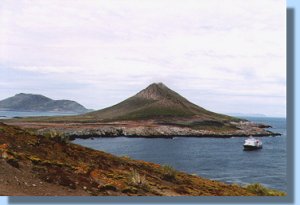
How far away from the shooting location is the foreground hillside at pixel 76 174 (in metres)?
8.95

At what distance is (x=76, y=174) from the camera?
9664mm

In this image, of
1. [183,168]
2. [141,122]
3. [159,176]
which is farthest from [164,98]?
[159,176]

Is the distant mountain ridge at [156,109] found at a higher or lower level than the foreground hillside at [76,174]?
higher

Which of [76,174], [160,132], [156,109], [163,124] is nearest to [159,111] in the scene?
[156,109]

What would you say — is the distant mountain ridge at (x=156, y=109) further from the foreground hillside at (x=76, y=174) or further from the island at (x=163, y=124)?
the foreground hillside at (x=76, y=174)

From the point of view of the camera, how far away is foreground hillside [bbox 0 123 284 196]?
895cm

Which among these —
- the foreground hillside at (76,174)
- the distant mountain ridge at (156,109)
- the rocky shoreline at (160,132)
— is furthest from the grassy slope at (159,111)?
the foreground hillside at (76,174)

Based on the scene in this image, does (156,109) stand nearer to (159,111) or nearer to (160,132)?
(159,111)

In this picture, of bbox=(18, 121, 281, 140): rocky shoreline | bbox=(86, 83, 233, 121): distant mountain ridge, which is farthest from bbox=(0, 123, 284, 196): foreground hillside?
bbox=(18, 121, 281, 140): rocky shoreline

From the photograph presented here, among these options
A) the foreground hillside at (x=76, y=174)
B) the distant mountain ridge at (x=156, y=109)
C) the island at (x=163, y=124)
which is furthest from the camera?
the island at (x=163, y=124)

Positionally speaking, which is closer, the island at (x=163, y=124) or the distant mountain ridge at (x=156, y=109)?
the distant mountain ridge at (x=156, y=109)

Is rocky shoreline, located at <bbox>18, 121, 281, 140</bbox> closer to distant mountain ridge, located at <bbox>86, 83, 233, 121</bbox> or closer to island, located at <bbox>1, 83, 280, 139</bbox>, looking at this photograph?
island, located at <bbox>1, 83, 280, 139</bbox>

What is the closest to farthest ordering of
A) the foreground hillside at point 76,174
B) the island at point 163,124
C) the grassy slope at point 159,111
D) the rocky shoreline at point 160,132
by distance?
the foreground hillside at point 76,174 → the grassy slope at point 159,111 → the island at point 163,124 → the rocky shoreline at point 160,132

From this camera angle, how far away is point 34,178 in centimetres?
901
